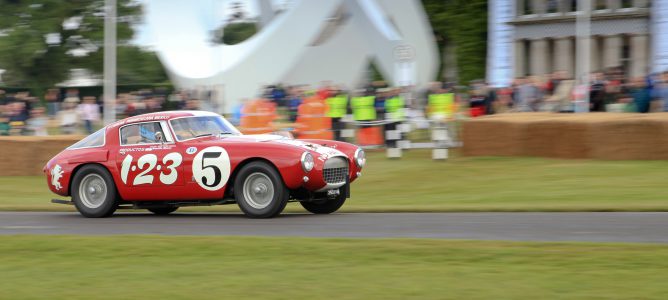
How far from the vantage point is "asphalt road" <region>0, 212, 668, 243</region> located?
31.9 feet

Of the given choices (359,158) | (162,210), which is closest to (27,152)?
(162,210)

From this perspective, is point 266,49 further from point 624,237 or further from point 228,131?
point 624,237

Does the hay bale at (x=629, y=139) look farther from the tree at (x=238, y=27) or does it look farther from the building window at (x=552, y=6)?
the tree at (x=238, y=27)

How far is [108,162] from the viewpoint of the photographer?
13.2 metres

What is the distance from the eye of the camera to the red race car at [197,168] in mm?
11977

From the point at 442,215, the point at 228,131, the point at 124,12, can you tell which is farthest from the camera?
the point at 124,12

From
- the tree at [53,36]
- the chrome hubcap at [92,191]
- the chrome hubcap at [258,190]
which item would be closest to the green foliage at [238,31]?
the tree at [53,36]

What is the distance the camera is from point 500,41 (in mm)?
41688

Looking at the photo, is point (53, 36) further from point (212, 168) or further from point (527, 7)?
point (212, 168)

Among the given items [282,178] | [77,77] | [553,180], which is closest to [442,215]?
[282,178]

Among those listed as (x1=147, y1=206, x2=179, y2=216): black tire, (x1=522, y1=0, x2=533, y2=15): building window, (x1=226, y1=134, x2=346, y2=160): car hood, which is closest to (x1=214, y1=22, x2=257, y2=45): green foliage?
(x1=522, y1=0, x2=533, y2=15): building window

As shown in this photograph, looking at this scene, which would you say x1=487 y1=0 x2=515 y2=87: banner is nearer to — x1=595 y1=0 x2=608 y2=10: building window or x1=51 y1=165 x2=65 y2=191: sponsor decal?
x1=595 y1=0 x2=608 y2=10: building window

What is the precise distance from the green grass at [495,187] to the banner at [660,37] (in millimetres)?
17587

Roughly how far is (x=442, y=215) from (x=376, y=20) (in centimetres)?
2435
